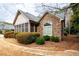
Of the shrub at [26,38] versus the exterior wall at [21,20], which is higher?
the exterior wall at [21,20]

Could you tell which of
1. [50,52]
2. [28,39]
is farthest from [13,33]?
[50,52]

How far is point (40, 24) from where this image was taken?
2.60 meters

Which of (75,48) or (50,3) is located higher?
(50,3)

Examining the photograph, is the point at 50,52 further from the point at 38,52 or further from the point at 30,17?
the point at 30,17

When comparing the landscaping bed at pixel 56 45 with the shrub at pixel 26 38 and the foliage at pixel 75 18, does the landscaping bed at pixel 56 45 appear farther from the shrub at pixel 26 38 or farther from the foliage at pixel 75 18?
the foliage at pixel 75 18

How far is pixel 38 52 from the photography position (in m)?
2.52

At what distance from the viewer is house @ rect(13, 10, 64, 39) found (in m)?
2.55

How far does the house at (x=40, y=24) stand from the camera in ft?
8.38

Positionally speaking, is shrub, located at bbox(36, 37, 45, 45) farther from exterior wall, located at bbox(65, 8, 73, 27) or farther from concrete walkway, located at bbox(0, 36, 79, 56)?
exterior wall, located at bbox(65, 8, 73, 27)

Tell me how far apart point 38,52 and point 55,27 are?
18.2 inches

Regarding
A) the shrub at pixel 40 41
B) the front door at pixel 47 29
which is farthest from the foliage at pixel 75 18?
the shrub at pixel 40 41

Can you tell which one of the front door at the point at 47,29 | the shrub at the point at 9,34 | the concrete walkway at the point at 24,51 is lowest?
the concrete walkway at the point at 24,51

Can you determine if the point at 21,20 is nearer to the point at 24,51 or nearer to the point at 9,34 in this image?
the point at 9,34

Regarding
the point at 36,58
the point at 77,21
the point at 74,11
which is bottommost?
the point at 36,58
